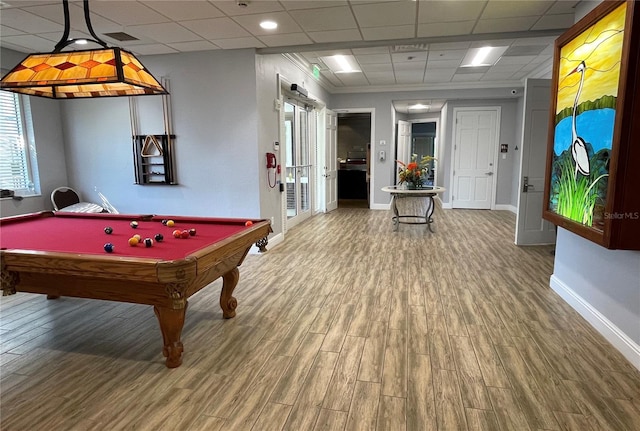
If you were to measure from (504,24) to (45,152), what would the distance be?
20.3 feet

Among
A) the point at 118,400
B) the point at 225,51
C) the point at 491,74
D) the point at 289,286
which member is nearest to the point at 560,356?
the point at 289,286

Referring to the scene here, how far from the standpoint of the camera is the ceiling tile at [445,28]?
394cm

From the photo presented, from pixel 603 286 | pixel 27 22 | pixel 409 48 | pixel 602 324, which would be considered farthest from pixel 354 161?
pixel 602 324

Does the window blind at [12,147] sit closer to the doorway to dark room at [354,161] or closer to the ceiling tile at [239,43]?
the ceiling tile at [239,43]

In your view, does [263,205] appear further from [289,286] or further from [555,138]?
[555,138]

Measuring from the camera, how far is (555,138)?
3303mm

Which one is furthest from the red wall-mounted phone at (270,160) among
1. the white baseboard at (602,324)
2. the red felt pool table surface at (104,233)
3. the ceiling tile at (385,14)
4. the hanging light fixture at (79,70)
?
the white baseboard at (602,324)

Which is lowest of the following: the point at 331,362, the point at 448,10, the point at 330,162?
the point at 331,362

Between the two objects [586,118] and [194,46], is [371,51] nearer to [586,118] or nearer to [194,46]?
[194,46]

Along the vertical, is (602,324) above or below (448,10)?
below

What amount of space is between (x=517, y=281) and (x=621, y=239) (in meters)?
1.70

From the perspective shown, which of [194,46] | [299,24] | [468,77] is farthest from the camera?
[468,77]

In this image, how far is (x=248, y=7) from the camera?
3.45 m

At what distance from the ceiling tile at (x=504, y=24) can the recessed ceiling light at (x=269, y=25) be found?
217 centimetres
